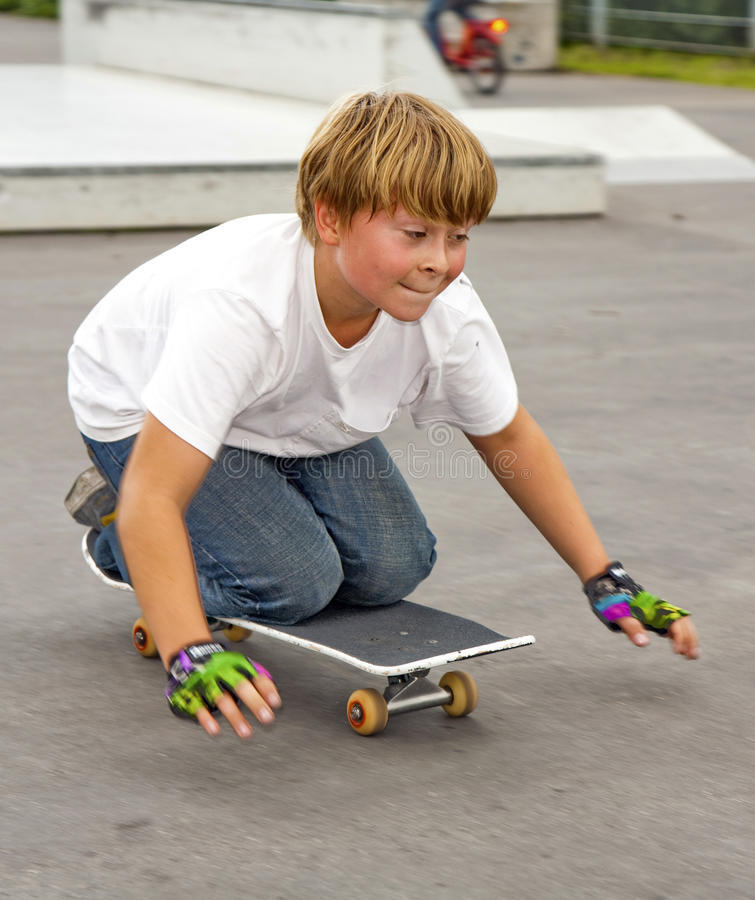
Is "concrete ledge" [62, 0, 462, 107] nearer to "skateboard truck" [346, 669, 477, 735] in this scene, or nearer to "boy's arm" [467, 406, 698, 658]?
"boy's arm" [467, 406, 698, 658]

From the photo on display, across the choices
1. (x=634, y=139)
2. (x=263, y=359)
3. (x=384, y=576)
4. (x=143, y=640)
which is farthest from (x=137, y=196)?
(x=263, y=359)

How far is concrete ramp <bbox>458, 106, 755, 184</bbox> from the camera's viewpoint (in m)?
11.0

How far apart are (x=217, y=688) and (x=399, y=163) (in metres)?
0.97

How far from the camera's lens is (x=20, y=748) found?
9.30 ft

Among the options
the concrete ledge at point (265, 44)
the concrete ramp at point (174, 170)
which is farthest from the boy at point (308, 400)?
the concrete ledge at point (265, 44)

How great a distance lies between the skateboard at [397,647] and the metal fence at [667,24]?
721 inches

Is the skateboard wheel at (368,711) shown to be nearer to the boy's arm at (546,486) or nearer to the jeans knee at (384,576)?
the jeans knee at (384,576)

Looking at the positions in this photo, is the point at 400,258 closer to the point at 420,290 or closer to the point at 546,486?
the point at 420,290

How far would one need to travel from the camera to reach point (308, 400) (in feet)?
9.70

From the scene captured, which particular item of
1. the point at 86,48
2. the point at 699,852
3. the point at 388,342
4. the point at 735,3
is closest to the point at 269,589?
the point at 388,342

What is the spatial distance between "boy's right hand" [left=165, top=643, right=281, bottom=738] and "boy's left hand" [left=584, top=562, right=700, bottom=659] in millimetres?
874

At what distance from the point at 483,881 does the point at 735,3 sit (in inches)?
763

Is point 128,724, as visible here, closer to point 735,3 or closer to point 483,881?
point 483,881

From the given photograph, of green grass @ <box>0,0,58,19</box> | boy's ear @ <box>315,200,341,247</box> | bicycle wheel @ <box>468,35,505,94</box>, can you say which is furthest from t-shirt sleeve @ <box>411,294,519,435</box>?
green grass @ <box>0,0,58,19</box>
